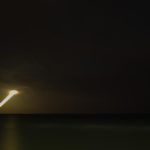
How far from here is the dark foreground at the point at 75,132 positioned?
2.00m

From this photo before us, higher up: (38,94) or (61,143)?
(38,94)

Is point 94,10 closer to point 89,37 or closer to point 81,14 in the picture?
point 81,14

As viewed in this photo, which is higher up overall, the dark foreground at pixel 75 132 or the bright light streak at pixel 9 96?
the bright light streak at pixel 9 96

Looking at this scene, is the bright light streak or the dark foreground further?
the dark foreground

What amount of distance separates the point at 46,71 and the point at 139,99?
0.63 meters

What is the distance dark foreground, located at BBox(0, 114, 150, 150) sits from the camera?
78.7 inches

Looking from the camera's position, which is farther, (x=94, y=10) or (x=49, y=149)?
(x=49, y=149)

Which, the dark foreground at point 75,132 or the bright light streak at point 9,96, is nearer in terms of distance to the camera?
the bright light streak at point 9,96

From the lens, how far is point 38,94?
1.85 m

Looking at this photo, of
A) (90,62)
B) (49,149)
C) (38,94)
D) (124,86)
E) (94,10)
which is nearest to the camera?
(94,10)

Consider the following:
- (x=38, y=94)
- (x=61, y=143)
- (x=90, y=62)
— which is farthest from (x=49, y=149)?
(x=90, y=62)

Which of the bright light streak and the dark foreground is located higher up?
the bright light streak

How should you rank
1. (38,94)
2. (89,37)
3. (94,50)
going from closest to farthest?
(89,37) < (94,50) < (38,94)

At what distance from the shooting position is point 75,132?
2.08m
